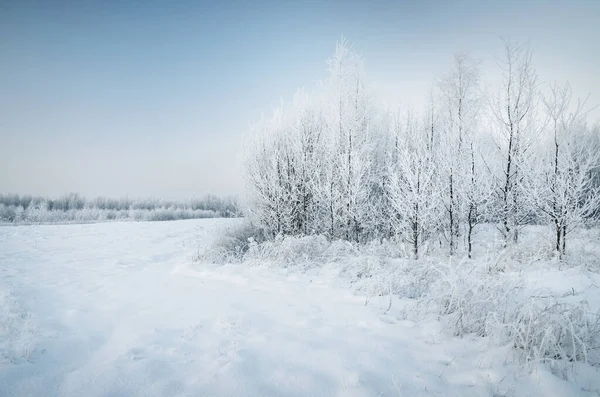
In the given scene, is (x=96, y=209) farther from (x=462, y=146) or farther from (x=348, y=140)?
(x=462, y=146)

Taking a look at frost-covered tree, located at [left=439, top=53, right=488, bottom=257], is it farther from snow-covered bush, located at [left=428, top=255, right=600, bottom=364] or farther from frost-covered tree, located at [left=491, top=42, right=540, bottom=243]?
snow-covered bush, located at [left=428, top=255, right=600, bottom=364]

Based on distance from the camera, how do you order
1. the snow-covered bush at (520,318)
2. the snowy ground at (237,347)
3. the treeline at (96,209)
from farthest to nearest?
1. the treeline at (96,209)
2. the snow-covered bush at (520,318)
3. the snowy ground at (237,347)

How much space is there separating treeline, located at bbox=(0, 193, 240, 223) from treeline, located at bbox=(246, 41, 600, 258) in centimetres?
337

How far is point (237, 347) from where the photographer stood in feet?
10.1

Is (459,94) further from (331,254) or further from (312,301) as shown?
(312,301)

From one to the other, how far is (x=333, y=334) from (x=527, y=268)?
16.7ft

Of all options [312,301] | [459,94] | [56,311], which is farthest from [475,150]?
[56,311]

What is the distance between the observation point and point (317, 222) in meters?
10.9

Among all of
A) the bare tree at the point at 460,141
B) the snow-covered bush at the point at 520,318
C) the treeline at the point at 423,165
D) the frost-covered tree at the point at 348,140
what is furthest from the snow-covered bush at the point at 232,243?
the bare tree at the point at 460,141

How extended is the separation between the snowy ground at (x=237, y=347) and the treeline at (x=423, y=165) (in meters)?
4.54

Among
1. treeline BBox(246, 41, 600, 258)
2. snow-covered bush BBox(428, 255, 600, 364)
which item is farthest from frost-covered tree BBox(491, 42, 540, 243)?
snow-covered bush BBox(428, 255, 600, 364)

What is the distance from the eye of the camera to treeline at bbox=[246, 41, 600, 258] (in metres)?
7.96

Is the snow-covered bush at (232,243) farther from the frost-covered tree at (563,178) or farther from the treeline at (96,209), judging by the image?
the frost-covered tree at (563,178)

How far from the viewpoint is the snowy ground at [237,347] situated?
242 cm
